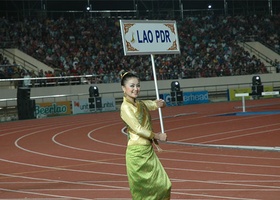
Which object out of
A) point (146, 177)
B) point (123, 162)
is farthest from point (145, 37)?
point (146, 177)

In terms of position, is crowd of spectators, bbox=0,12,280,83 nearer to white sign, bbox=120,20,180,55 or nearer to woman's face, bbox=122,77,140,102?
white sign, bbox=120,20,180,55

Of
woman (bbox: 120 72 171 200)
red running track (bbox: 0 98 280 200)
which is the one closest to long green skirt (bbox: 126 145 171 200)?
woman (bbox: 120 72 171 200)

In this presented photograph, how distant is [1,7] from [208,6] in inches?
786

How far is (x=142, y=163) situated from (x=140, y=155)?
8cm

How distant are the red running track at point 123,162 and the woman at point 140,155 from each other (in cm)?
231

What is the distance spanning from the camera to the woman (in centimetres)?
539

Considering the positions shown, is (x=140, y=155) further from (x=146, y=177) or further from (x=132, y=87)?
(x=132, y=87)

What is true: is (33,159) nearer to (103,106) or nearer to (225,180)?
(225,180)

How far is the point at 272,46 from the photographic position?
4625cm

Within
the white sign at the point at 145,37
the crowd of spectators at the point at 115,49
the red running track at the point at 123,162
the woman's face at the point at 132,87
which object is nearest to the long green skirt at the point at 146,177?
the woman's face at the point at 132,87

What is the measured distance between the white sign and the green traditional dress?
203 inches

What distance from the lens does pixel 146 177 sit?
5.39 m

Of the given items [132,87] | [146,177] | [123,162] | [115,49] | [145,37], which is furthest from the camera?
[115,49]

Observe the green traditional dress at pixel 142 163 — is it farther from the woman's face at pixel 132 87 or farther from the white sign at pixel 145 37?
the white sign at pixel 145 37
